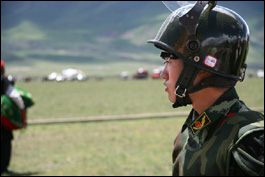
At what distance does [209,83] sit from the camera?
2.38 meters

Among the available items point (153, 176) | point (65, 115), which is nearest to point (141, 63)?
point (65, 115)

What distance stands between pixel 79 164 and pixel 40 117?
9057 millimetres

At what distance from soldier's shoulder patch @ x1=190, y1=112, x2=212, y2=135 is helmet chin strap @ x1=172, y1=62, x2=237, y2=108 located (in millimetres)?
148

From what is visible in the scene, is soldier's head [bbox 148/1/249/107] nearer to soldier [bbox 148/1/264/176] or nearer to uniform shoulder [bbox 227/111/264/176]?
soldier [bbox 148/1/264/176]

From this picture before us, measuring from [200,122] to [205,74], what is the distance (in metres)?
0.26

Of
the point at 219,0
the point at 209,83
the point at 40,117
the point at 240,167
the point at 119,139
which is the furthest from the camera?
the point at 40,117

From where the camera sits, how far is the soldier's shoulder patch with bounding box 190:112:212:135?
2314 mm

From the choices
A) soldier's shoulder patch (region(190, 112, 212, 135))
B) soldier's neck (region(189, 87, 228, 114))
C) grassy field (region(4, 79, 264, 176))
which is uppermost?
soldier's neck (region(189, 87, 228, 114))

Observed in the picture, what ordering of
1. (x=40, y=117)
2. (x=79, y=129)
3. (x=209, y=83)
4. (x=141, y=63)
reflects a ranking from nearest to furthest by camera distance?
(x=209, y=83)
(x=79, y=129)
(x=40, y=117)
(x=141, y=63)

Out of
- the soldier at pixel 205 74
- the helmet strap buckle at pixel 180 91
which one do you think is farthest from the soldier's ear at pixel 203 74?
the helmet strap buckle at pixel 180 91

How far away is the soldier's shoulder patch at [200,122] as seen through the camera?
2.31 metres

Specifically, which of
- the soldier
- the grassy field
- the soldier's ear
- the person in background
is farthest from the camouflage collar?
the person in background

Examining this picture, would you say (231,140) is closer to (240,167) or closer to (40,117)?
(240,167)

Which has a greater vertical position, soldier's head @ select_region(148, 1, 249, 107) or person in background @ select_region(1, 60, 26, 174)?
soldier's head @ select_region(148, 1, 249, 107)
